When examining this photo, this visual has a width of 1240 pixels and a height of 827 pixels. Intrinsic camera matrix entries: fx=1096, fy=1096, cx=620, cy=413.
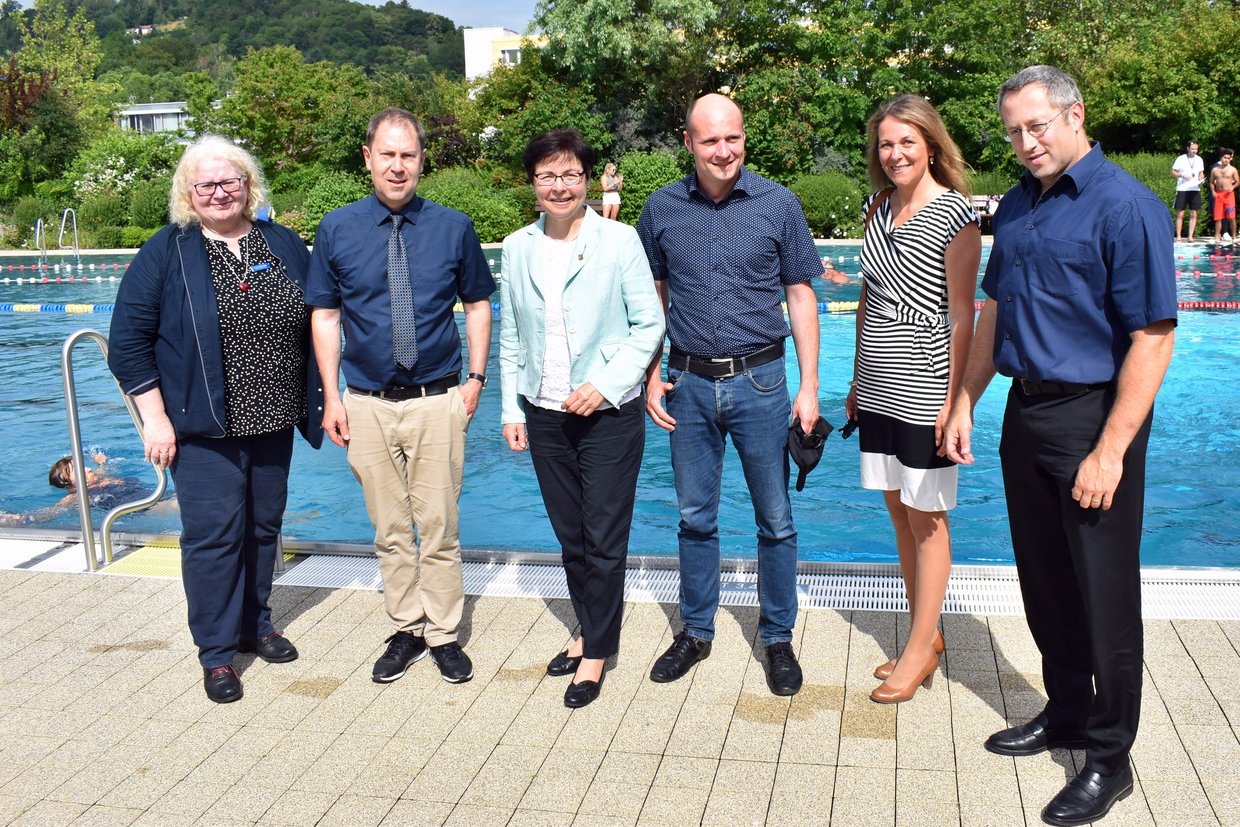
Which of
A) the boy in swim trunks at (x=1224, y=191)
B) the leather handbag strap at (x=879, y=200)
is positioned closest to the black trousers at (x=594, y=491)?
the leather handbag strap at (x=879, y=200)

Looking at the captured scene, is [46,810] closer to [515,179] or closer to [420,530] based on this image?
[420,530]

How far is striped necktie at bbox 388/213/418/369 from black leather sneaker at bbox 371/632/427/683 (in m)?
0.96

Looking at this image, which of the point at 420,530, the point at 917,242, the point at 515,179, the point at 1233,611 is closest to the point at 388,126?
the point at 420,530

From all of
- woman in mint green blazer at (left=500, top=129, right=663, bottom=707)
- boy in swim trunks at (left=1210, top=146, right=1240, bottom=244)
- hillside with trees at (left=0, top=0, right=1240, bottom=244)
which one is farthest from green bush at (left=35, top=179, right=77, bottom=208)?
woman in mint green blazer at (left=500, top=129, right=663, bottom=707)

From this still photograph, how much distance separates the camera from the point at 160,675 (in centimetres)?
360

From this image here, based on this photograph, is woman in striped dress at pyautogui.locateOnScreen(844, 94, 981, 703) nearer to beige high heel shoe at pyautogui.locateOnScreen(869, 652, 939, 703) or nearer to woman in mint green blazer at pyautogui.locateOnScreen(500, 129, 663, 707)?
beige high heel shoe at pyautogui.locateOnScreen(869, 652, 939, 703)

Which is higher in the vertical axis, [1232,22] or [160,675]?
[1232,22]

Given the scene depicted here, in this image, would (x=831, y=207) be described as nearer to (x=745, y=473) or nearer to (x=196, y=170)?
(x=745, y=473)

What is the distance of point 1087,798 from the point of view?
2582mm

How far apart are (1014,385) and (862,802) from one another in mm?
1099

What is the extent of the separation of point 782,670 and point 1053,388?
1241 mm

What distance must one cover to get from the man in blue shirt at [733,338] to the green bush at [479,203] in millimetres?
19384

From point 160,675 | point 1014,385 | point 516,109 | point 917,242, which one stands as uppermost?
point 516,109

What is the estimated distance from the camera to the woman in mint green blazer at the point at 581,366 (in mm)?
3240
